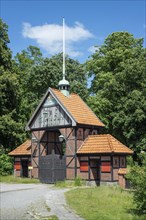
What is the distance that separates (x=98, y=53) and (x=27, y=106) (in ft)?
42.0

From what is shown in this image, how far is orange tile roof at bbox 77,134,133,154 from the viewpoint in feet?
105

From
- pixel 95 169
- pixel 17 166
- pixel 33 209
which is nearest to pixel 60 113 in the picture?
pixel 95 169

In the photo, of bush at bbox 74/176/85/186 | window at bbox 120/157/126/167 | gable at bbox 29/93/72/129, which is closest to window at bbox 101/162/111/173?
window at bbox 120/157/126/167

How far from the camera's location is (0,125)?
44.3m

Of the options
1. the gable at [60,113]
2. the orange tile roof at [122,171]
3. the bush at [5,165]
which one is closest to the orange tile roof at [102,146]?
the orange tile roof at [122,171]

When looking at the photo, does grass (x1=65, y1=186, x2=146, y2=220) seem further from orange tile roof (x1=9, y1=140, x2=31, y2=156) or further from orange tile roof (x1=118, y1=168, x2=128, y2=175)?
orange tile roof (x1=9, y1=140, x2=31, y2=156)

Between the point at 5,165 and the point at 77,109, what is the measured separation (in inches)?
454

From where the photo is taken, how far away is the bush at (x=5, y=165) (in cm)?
4206

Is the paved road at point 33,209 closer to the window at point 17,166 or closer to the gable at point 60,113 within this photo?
the gable at point 60,113

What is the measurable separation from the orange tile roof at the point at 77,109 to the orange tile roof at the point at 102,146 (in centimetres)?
197

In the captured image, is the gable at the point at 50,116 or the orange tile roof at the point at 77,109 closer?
the orange tile roof at the point at 77,109

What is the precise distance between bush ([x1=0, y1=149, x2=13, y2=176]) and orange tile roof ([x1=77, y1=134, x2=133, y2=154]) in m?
11.6

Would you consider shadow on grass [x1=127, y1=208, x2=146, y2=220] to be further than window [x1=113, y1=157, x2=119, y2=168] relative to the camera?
No

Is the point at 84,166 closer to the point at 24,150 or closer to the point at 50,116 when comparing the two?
the point at 50,116
